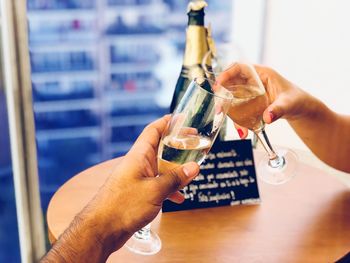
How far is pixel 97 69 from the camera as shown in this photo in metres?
5.09

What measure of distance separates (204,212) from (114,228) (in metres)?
0.34

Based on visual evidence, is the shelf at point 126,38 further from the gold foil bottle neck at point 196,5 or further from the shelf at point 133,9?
the gold foil bottle neck at point 196,5

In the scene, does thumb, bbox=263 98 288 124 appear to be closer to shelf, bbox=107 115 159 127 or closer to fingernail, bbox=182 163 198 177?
fingernail, bbox=182 163 198 177

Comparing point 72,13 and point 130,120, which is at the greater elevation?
point 72,13

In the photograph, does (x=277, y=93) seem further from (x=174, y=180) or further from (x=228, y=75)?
(x=174, y=180)

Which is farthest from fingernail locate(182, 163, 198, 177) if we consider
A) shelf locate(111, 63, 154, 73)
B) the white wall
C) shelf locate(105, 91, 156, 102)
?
shelf locate(105, 91, 156, 102)

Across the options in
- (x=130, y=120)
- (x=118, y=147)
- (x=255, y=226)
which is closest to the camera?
(x=255, y=226)

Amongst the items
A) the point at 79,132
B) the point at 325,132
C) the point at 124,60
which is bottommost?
the point at 79,132

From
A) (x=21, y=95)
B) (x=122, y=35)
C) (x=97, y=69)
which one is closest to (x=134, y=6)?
(x=122, y=35)

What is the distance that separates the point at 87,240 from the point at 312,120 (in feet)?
2.21

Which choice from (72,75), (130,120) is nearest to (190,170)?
(72,75)

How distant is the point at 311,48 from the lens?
1.71 metres

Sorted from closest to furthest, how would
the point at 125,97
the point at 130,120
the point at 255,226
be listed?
the point at 255,226 < the point at 125,97 < the point at 130,120

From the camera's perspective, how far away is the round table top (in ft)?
2.67
